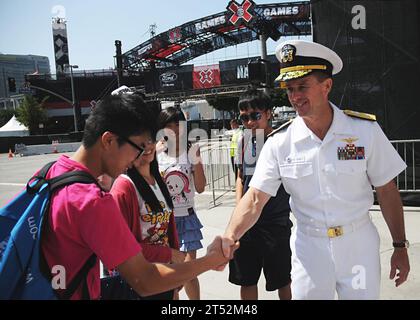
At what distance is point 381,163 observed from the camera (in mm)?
2129

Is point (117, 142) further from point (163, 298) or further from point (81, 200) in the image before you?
point (163, 298)

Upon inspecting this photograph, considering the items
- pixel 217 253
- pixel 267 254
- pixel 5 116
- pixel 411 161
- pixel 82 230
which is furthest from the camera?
pixel 5 116

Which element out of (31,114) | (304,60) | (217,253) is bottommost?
(217,253)

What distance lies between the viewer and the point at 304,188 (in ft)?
7.16

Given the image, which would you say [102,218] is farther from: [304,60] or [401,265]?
[401,265]

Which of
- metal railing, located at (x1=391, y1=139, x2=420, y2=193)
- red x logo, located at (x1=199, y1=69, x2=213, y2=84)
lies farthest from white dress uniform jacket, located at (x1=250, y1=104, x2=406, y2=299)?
red x logo, located at (x1=199, y1=69, x2=213, y2=84)

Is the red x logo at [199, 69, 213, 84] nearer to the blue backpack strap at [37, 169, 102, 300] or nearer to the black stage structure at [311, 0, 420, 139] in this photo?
the black stage structure at [311, 0, 420, 139]

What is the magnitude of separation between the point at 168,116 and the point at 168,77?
4221cm

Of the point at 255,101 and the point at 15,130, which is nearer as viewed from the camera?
the point at 255,101

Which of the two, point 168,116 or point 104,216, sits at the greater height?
point 168,116

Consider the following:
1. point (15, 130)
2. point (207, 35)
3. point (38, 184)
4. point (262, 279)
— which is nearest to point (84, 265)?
point (38, 184)

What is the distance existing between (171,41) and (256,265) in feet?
146

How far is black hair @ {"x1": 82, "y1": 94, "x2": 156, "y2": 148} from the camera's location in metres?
1.62

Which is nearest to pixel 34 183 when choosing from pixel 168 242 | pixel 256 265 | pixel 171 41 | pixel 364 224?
pixel 168 242
